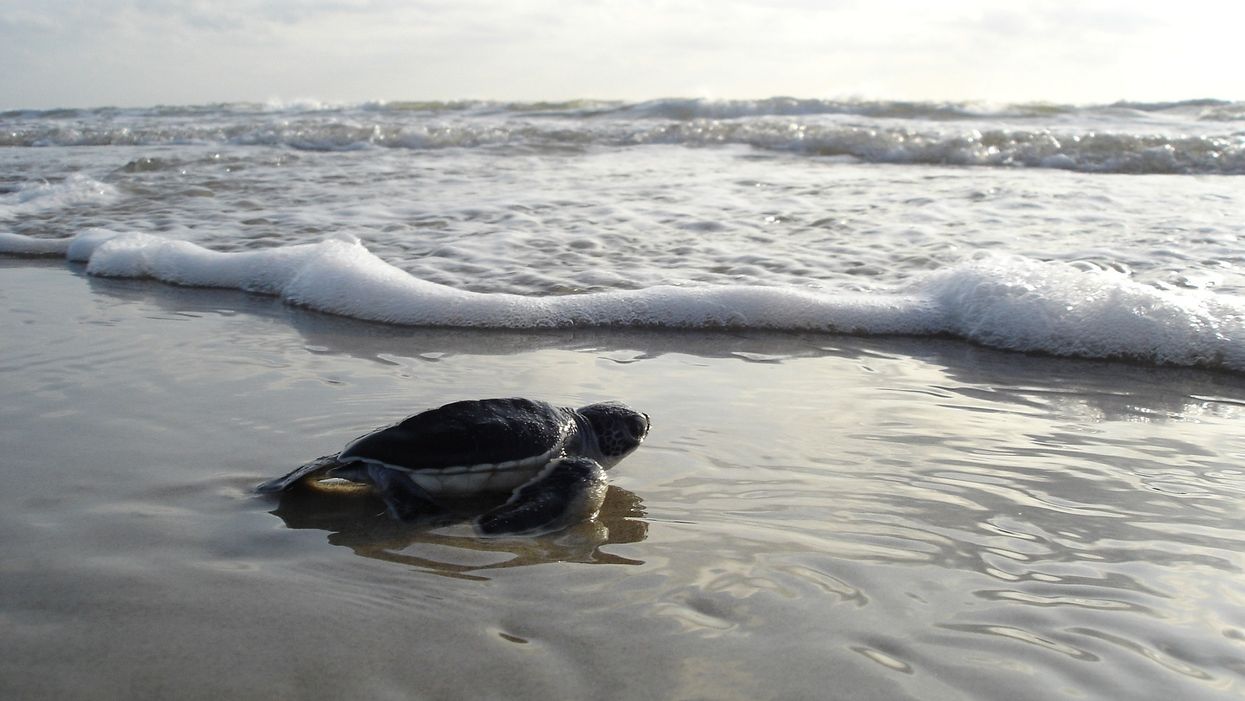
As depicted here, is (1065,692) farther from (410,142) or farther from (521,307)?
(410,142)

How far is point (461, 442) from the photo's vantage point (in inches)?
101

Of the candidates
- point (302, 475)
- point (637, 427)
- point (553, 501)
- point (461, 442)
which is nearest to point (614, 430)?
point (637, 427)

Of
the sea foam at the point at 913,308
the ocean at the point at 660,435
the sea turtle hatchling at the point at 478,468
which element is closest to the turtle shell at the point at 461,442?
the sea turtle hatchling at the point at 478,468

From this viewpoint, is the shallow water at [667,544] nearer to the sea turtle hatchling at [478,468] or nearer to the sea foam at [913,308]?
the sea turtle hatchling at [478,468]

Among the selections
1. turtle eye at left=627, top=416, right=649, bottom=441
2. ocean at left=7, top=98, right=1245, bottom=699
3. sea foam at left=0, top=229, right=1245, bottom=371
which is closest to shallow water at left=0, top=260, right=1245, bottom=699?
ocean at left=7, top=98, right=1245, bottom=699

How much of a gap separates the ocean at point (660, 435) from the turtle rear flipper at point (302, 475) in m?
0.08

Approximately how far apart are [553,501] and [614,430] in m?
0.37

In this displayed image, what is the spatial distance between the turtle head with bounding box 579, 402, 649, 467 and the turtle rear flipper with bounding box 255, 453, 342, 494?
0.70m

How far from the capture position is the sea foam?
4387 millimetres

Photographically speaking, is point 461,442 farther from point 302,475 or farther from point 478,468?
point 302,475

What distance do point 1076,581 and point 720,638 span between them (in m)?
0.85

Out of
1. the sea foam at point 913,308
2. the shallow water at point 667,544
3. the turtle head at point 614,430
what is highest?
the sea foam at point 913,308

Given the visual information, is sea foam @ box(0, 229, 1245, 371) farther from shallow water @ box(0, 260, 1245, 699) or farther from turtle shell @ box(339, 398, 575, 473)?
turtle shell @ box(339, 398, 575, 473)

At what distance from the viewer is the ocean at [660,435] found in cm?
192
